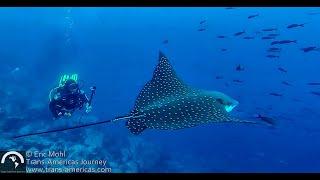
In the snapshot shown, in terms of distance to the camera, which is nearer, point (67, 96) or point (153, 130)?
point (67, 96)

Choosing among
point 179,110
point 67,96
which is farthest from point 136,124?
point 67,96

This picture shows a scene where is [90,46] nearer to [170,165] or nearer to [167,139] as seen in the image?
[167,139]

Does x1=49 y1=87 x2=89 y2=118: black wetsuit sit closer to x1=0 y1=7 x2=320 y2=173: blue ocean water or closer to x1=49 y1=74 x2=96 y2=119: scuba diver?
x1=49 y1=74 x2=96 y2=119: scuba diver

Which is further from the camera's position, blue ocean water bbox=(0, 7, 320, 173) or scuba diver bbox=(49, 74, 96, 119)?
blue ocean water bbox=(0, 7, 320, 173)

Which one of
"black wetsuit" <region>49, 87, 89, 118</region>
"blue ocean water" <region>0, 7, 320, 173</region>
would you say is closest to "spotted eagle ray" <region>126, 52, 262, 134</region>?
"blue ocean water" <region>0, 7, 320, 173</region>

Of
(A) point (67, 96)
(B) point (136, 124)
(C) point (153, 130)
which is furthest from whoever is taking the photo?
(C) point (153, 130)

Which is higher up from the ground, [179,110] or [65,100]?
[179,110]

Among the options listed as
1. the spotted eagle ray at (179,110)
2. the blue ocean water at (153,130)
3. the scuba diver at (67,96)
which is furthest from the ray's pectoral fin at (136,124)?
the scuba diver at (67,96)

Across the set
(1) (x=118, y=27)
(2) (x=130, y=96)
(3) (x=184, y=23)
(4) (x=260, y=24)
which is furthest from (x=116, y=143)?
(3) (x=184, y=23)

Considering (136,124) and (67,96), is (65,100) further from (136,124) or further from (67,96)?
(136,124)

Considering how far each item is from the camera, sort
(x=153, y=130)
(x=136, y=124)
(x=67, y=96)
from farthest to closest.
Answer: (x=153, y=130)
(x=67, y=96)
(x=136, y=124)

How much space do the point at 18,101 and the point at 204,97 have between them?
31.0 feet

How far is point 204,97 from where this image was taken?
4.84 m

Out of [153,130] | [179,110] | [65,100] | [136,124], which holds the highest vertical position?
[179,110]
